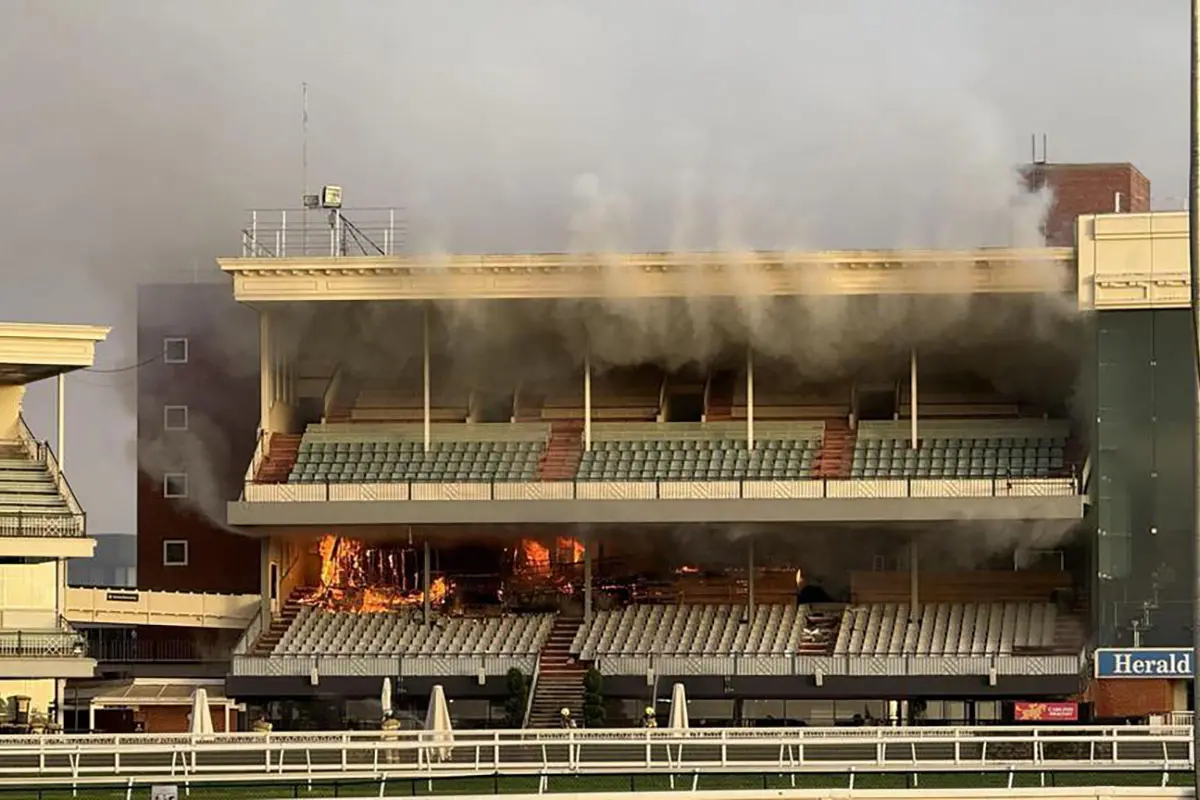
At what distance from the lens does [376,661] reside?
223ft

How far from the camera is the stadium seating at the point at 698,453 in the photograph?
69.7 metres

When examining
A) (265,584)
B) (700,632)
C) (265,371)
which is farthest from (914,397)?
(265,584)

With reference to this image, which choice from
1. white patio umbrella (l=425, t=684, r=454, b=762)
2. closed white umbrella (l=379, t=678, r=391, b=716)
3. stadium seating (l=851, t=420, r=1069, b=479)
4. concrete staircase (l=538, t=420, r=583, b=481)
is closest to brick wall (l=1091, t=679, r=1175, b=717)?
stadium seating (l=851, t=420, r=1069, b=479)

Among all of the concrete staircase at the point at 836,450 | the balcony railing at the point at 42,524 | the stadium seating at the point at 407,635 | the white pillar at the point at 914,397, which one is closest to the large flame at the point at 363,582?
the stadium seating at the point at 407,635

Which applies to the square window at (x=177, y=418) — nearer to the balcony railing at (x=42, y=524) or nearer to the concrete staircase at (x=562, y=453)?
the concrete staircase at (x=562, y=453)

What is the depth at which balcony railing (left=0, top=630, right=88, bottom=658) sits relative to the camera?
64812 mm

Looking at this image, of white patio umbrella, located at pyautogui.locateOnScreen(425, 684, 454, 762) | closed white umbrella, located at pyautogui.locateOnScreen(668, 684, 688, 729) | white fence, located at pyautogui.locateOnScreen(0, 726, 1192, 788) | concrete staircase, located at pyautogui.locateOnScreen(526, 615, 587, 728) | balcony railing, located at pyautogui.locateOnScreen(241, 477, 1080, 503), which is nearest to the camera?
white fence, located at pyautogui.locateOnScreen(0, 726, 1192, 788)

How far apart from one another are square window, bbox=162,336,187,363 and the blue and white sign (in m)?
26.9

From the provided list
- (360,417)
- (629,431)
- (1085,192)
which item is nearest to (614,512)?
(629,431)

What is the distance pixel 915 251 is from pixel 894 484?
526 centimetres

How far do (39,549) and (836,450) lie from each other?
731 inches

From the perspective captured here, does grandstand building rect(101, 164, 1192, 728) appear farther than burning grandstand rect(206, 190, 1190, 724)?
No

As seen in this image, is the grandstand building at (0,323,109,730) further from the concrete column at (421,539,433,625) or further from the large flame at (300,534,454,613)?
the concrete column at (421,539,433,625)

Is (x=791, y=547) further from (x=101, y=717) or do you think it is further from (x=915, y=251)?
(x=101, y=717)
